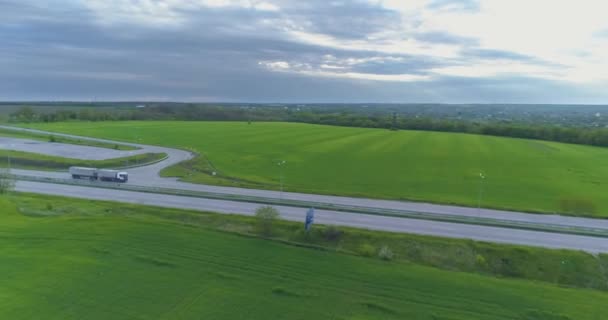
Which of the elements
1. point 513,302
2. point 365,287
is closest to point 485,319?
point 513,302

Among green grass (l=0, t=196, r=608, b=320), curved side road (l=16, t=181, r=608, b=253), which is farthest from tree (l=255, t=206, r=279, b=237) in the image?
curved side road (l=16, t=181, r=608, b=253)

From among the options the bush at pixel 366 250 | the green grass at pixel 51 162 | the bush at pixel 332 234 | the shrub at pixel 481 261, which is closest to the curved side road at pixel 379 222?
the bush at pixel 332 234

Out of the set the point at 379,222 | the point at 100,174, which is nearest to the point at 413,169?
the point at 379,222

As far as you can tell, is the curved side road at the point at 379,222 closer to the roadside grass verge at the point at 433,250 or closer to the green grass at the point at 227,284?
the roadside grass verge at the point at 433,250

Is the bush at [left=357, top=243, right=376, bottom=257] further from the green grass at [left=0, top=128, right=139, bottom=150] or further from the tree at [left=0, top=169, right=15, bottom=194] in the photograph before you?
the green grass at [left=0, top=128, right=139, bottom=150]

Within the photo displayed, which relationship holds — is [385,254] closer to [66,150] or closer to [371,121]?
[66,150]
